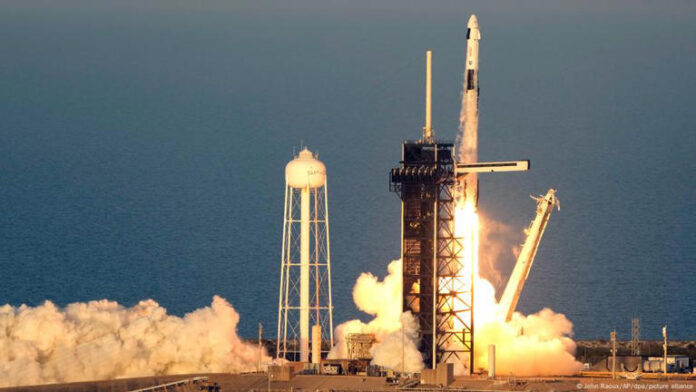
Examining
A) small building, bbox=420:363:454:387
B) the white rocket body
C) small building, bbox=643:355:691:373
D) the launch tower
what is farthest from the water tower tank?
small building, bbox=643:355:691:373

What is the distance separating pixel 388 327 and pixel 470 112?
13.0m

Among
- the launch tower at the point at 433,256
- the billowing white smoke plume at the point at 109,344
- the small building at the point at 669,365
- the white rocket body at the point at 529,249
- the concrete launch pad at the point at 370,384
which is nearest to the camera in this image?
the concrete launch pad at the point at 370,384

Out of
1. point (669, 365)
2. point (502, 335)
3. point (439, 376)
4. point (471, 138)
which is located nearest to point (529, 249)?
point (502, 335)

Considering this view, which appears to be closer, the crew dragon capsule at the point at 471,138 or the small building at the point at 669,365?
the crew dragon capsule at the point at 471,138

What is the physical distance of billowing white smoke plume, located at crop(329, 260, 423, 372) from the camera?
113000 millimetres

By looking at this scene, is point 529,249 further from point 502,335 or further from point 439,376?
point 439,376

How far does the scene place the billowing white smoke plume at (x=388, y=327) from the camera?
11300cm

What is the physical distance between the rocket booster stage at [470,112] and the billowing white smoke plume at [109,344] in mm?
15536

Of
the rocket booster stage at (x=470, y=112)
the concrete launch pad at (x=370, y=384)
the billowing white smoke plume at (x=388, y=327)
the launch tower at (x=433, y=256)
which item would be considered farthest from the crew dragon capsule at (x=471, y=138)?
the concrete launch pad at (x=370, y=384)

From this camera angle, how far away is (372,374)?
11194 cm

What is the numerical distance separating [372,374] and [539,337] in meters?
12.3

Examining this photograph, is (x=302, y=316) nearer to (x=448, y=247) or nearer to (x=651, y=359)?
(x=448, y=247)

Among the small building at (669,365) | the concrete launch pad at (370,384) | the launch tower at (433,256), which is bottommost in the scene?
the concrete launch pad at (370,384)

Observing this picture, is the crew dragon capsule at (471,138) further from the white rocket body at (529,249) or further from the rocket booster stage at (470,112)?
the white rocket body at (529,249)
